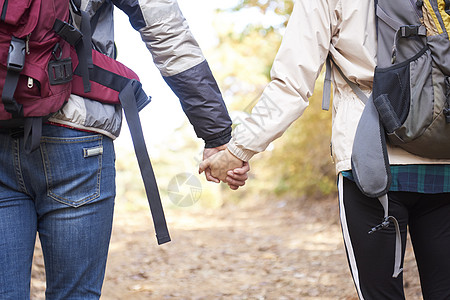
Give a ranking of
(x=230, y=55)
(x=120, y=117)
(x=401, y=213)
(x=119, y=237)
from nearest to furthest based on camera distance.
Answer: (x=401, y=213) → (x=120, y=117) → (x=119, y=237) → (x=230, y=55)

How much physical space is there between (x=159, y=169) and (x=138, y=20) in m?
11.3

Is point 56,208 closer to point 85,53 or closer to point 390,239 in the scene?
point 85,53

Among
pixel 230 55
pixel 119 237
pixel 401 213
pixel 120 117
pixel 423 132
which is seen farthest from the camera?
pixel 230 55

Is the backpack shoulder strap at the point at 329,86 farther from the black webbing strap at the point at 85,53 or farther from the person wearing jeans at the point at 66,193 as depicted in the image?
the black webbing strap at the point at 85,53

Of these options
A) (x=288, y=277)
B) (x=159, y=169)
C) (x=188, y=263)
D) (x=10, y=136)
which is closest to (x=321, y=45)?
(x=10, y=136)

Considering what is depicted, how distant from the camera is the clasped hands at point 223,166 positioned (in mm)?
2209

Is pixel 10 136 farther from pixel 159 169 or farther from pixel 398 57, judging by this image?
pixel 159 169

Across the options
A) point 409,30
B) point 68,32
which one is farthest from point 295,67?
point 68,32

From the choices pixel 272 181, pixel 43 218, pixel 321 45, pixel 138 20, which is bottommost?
pixel 272 181

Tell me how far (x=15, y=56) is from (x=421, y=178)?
4.20 ft

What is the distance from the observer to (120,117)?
6.11ft

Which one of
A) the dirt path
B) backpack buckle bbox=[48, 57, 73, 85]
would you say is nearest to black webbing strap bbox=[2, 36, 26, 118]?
backpack buckle bbox=[48, 57, 73, 85]

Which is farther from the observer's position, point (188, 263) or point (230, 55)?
point (230, 55)

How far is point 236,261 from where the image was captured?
646cm
